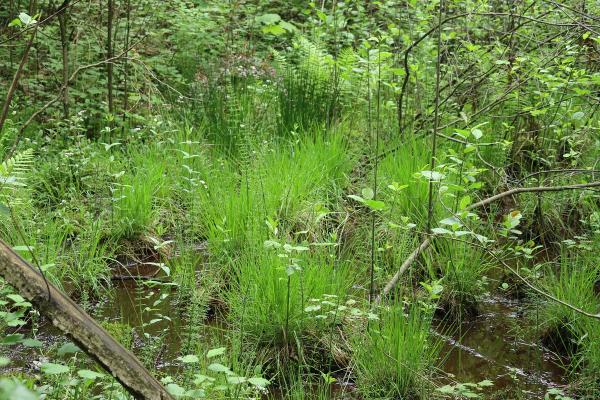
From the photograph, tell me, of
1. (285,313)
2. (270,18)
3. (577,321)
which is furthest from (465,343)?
(270,18)

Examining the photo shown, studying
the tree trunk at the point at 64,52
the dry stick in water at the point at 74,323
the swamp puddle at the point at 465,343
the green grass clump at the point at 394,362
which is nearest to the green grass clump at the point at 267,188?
the swamp puddle at the point at 465,343

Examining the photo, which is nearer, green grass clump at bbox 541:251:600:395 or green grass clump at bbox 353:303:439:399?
green grass clump at bbox 353:303:439:399

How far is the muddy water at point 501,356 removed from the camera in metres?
3.00

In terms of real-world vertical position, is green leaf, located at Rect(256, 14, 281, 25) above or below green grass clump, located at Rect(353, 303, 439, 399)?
above

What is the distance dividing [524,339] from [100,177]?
9.05 feet

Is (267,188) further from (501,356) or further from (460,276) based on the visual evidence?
(501,356)

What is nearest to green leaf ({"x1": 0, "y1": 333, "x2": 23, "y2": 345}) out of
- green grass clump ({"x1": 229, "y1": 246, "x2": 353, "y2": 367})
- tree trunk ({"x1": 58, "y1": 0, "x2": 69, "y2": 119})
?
green grass clump ({"x1": 229, "y1": 246, "x2": 353, "y2": 367})

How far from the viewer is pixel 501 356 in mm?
3270

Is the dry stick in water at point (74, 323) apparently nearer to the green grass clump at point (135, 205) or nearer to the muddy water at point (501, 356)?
the muddy water at point (501, 356)

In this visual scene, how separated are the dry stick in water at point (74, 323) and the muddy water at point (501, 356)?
1.68 meters

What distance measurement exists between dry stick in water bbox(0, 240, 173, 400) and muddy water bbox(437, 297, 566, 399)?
168cm

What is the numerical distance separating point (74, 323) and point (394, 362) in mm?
1606

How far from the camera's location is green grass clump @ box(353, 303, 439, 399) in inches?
108

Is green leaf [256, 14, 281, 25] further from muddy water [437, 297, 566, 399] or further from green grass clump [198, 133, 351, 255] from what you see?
muddy water [437, 297, 566, 399]
